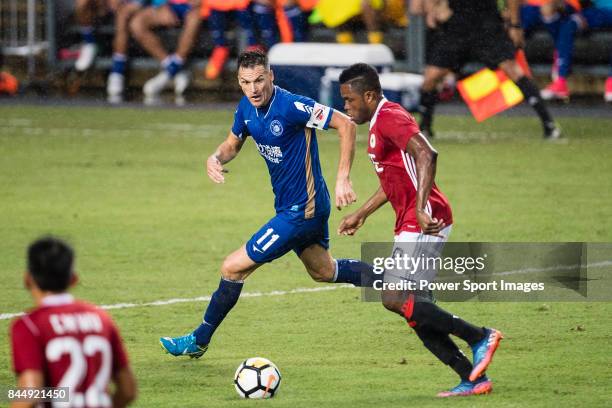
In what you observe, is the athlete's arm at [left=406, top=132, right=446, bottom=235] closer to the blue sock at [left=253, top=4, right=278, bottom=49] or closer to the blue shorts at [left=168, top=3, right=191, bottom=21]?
the blue sock at [left=253, top=4, right=278, bottom=49]

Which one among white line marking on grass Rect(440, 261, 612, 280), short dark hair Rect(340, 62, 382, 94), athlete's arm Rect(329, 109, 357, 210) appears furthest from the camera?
white line marking on grass Rect(440, 261, 612, 280)

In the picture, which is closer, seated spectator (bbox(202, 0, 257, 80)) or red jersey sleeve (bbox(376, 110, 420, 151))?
red jersey sleeve (bbox(376, 110, 420, 151))

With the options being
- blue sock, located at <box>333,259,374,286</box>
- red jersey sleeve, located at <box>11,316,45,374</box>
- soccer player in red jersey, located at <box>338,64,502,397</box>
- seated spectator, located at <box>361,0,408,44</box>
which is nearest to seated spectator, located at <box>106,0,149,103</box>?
seated spectator, located at <box>361,0,408,44</box>

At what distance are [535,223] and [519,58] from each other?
309 inches

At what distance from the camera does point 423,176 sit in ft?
22.2

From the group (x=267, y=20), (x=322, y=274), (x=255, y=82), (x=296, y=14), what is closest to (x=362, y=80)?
(x=255, y=82)

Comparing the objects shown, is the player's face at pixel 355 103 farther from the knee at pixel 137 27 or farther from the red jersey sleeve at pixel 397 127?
the knee at pixel 137 27

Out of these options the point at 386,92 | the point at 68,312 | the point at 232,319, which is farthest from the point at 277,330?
the point at 386,92

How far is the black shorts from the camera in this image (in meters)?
17.3

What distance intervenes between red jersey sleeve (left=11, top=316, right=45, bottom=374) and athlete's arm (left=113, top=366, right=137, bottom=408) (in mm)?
304

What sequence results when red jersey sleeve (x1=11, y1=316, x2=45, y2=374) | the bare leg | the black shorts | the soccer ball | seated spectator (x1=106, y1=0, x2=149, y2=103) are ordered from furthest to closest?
seated spectator (x1=106, y1=0, x2=149, y2=103)
the black shorts
the bare leg
the soccer ball
red jersey sleeve (x1=11, y1=316, x2=45, y2=374)

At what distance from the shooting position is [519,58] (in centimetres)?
1980

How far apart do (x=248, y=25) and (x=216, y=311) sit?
1588 cm

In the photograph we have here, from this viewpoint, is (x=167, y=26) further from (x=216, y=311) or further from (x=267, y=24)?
(x=216, y=311)
